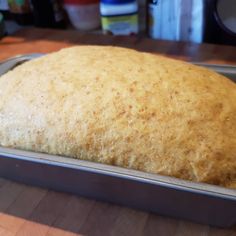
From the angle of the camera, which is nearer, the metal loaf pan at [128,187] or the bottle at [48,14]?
the metal loaf pan at [128,187]

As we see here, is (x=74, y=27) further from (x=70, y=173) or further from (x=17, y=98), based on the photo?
(x=70, y=173)

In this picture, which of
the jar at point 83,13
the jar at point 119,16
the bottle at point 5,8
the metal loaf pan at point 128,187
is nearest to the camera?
the metal loaf pan at point 128,187

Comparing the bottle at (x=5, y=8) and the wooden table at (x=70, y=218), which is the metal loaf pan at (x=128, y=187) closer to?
the wooden table at (x=70, y=218)

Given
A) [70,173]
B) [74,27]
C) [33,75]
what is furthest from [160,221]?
[74,27]

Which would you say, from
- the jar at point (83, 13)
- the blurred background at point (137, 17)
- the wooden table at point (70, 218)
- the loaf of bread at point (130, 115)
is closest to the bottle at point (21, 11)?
the blurred background at point (137, 17)

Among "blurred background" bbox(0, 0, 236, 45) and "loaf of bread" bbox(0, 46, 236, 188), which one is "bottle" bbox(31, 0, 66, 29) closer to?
"blurred background" bbox(0, 0, 236, 45)

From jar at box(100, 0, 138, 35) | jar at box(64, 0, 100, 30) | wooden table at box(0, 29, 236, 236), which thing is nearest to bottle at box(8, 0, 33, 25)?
jar at box(64, 0, 100, 30)

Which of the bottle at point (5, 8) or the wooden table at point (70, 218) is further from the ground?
the bottle at point (5, 8)
